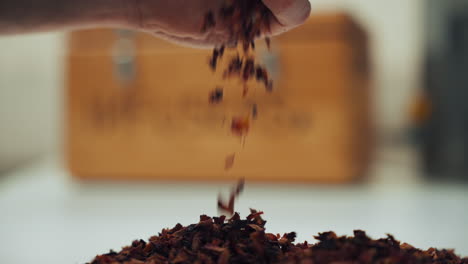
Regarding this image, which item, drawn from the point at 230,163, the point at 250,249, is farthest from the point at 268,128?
the point at 250,249

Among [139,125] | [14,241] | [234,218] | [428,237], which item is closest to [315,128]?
[139,125]

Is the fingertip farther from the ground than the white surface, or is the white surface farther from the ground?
the fingertip

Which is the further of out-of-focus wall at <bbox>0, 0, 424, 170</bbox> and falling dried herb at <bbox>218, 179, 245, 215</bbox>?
out-of-focus wall at <bbox>0, 0, 424, 170</bbox>

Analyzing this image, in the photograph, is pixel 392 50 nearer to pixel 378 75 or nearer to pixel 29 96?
pixel 378 75

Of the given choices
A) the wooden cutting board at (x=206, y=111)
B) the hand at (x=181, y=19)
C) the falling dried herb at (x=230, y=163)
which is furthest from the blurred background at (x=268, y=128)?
the hand at (x=181, y=19)

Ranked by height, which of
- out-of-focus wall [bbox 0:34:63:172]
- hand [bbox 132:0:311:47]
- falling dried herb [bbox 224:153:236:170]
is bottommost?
falling dried herb [bbox 224:153:236:170]

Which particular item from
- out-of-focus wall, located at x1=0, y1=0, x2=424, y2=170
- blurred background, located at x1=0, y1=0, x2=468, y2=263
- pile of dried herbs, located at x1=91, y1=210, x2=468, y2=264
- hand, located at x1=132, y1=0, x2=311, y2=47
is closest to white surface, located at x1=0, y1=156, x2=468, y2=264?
blurred background, located at x1=0, y1=0, x2=468, y2=263

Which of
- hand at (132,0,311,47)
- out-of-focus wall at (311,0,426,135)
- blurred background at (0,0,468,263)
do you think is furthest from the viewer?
out-of-focus wall at (311,0,426,135)

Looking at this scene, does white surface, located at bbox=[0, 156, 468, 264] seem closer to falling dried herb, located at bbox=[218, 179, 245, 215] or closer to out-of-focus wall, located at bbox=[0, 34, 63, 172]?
falling dried herb, located at bbox=[218, 179, 245, 215]
